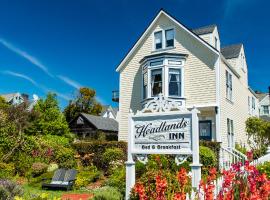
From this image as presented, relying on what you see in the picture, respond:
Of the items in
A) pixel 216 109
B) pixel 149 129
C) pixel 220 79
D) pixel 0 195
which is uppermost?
pixel 220 79

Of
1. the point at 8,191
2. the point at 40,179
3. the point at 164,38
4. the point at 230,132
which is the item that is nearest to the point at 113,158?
the point at 40,179

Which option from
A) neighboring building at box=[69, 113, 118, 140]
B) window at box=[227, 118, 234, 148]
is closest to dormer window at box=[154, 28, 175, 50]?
window at box=[227, 118, 234, 148]

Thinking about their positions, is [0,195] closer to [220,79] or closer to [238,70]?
[220,79]

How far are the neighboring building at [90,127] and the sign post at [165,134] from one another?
3499 centimetres

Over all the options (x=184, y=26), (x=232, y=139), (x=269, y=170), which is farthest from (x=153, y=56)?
(x=269, y=170)

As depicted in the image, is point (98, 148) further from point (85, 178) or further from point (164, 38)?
point (164, 38)

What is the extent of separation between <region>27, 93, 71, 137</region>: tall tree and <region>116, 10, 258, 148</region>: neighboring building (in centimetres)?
1419

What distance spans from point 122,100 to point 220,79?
22.8 ft

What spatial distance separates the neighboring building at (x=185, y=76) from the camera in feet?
71.8

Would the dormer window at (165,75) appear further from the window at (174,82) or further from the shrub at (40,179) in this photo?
the shrub at (40,179)

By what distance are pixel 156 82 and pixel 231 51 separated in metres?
8.62

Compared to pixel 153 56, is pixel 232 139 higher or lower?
lower

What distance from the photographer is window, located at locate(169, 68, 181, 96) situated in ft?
73.5

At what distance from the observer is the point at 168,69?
22.4 m
